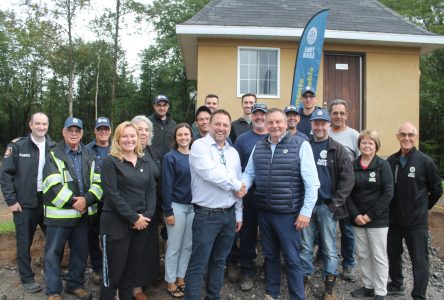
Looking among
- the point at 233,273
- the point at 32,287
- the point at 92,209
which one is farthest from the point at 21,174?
the point at 233,273

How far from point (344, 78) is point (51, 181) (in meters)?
9.01

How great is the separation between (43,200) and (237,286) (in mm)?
2661

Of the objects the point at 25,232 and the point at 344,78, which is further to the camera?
the point at 344,78

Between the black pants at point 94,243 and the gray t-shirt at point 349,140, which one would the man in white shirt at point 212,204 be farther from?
the gray t-shirt at point 349,140

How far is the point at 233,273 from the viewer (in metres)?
5.00

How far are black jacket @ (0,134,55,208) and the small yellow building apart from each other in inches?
233

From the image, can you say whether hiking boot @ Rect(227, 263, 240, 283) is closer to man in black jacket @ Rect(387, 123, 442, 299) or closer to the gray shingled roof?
man in black jacket @ Rect(387, 123, 442, 299)

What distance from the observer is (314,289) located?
4891 millimetres

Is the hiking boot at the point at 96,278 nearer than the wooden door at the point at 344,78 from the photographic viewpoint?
Yes

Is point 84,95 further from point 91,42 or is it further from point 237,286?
point 237,286

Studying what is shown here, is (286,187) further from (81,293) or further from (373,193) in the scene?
(81,293)

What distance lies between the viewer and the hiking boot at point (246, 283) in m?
4.82

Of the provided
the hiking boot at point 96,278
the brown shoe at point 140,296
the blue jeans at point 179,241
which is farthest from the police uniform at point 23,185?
the blue jeans at point 179,241

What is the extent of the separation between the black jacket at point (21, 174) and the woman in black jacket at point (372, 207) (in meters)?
3.92
